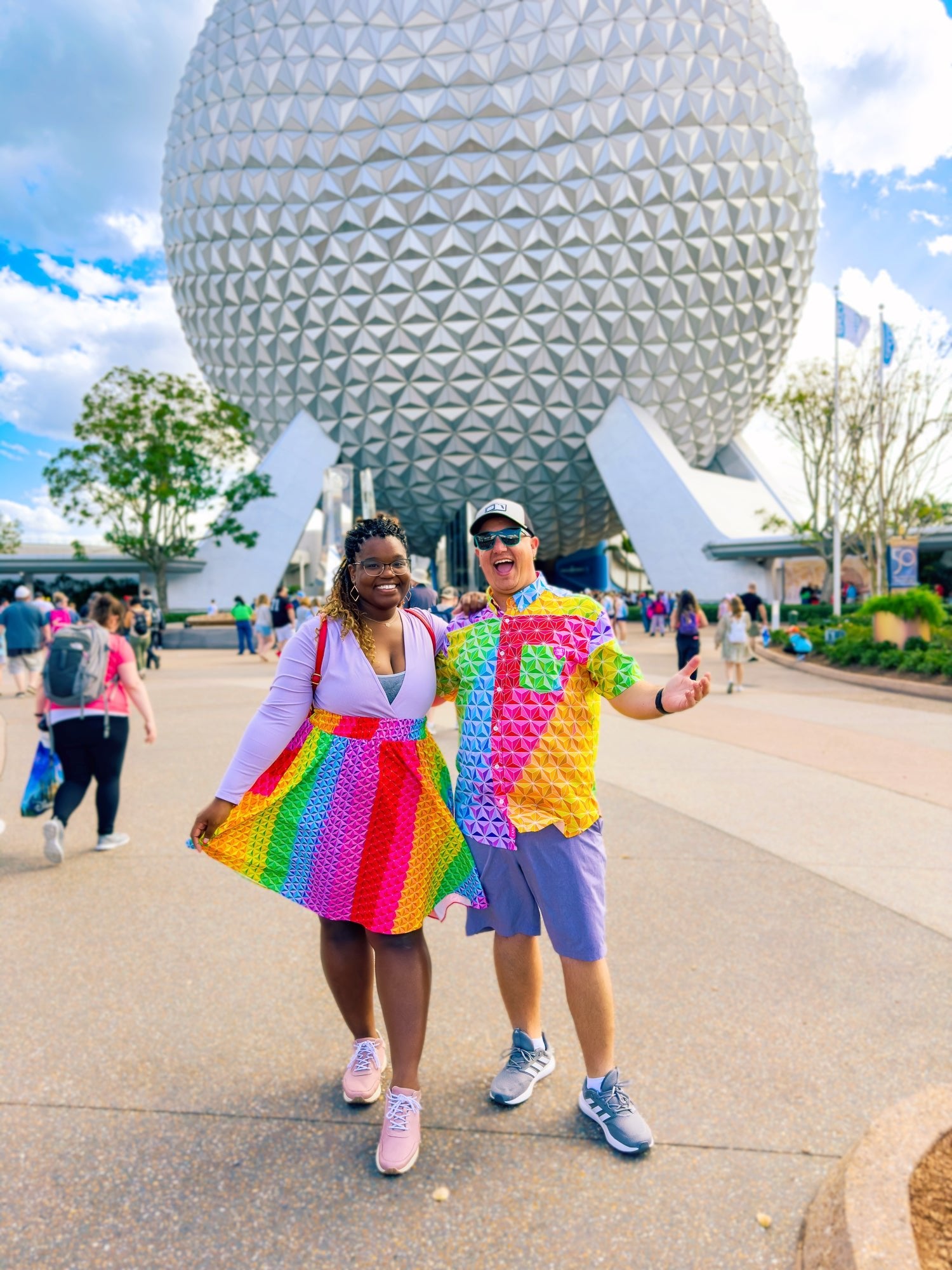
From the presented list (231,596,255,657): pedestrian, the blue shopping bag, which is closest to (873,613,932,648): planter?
the blue shopping bag

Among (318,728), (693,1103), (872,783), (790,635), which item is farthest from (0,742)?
(790,635)

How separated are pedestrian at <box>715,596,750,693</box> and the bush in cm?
344

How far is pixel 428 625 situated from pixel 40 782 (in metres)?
4.15

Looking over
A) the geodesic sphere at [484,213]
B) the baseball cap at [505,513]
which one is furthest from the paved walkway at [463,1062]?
the geodesic sphere at [484,213]

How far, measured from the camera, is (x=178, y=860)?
4.93 meters

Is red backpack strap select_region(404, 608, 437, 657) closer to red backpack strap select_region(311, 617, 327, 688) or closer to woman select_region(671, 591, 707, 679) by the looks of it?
red backpack strap select_region(311, 617, 327, 688)

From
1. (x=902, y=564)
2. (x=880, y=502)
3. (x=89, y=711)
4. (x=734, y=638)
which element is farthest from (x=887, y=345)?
(x=89, y=711)

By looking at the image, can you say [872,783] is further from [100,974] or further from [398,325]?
[398,325]

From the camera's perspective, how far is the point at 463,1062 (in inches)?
109

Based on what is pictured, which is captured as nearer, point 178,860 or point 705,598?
point 178,860

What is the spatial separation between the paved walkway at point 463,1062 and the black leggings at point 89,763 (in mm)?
318

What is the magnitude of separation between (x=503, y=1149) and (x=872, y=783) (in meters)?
5.05

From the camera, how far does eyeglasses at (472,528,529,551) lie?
8.52ft

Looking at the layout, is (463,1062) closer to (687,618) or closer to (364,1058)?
(364,1058)
